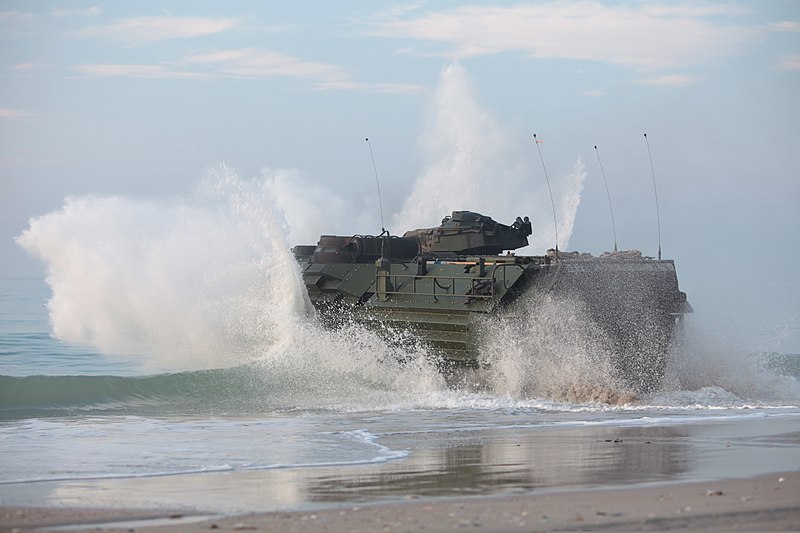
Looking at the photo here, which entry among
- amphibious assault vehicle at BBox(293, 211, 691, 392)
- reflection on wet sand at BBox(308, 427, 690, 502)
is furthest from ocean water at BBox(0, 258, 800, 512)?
amphibious assault vehicle at BBox(293, 211, 691, 392)

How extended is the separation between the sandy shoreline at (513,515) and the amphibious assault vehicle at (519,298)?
9.65 meters

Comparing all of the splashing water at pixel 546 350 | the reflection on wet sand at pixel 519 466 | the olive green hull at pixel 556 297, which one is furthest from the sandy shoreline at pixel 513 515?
the olive green hull at pixel 556 297

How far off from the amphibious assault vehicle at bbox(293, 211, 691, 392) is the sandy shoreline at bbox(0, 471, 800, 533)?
9.65 m

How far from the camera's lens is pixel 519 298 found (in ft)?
65.1

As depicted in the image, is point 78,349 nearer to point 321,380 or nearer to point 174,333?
point 174,333

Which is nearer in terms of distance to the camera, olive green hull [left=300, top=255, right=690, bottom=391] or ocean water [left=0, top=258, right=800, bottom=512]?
ocean water [left=0, top=258, right=800, bottom=512]

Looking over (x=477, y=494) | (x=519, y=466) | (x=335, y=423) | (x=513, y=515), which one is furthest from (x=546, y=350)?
(x=513, y=515)

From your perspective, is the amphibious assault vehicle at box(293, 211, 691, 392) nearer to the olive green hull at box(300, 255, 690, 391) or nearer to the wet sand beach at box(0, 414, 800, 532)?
the olive green hull at box(300, 255, 690, 391)

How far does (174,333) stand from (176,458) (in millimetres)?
12192

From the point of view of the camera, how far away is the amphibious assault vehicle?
65.0ft

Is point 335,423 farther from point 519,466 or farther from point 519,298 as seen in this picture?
point 519,466

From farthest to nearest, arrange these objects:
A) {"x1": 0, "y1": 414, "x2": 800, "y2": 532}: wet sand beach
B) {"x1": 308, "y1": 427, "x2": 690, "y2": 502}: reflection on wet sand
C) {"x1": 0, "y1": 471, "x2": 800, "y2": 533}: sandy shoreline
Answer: {"x1": 308, "y1": 427, "x2": 690, "y2": 502}: reflection on wet sand
{"x1": 0, "y1": 414, "x2": 800, "y2": 532}: wet sand beach
{"x1": 0, "y1": 471, "x2": 800, "y2": 533}: sandy shoreline

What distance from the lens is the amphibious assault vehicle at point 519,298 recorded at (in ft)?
65.0

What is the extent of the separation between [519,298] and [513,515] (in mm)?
10823
